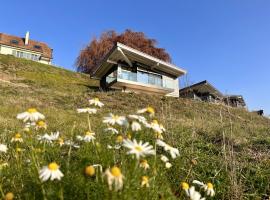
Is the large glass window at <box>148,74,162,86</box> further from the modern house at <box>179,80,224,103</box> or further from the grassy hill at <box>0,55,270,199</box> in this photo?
the grassy hill at <box>0,55,270,199</box>

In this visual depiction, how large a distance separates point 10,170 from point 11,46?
56.5 metres

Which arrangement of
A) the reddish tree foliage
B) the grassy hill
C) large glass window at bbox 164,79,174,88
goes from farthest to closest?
the reddish tree foliage
large glass window at bbox 164,79,174,88
the grassy hill

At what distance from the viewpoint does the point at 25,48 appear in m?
55.5

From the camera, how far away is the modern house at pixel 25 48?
5381 cm

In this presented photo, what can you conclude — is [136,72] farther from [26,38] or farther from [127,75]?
[26,38]

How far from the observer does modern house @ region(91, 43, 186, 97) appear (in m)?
25.7

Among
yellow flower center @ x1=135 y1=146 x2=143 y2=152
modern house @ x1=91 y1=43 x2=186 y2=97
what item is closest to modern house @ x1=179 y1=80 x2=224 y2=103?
modern house @ x1=91 y1=43 x2=186 y2=97

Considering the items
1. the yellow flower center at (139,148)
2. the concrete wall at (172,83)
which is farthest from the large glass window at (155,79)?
the yellow flower center at (139,148)

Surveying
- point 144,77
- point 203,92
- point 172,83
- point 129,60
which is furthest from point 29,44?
point 144,77

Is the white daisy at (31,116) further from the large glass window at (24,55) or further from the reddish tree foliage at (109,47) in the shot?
the large glass window at (24,55)

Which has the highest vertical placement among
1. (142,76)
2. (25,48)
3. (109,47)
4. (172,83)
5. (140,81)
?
(25,48)

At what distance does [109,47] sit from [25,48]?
759 inches

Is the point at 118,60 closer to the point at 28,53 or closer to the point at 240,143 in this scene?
the point at 240,143

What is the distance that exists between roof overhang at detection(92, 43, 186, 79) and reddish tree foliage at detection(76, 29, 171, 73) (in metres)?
14.6
